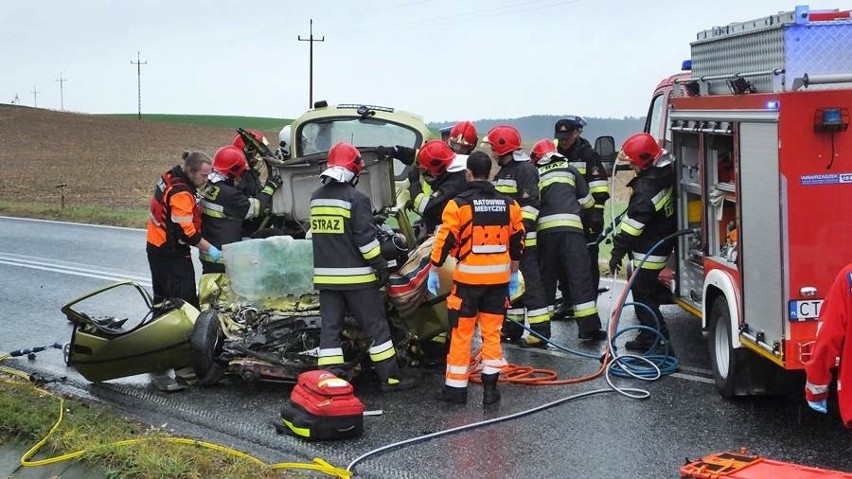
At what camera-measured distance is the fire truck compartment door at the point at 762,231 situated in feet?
18.0

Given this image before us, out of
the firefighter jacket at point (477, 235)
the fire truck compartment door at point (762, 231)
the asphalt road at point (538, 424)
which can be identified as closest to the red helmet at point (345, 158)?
the firefighter jacket at point (477, 235)

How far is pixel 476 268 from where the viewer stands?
6.68 m

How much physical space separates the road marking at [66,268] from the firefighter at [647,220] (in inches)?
238

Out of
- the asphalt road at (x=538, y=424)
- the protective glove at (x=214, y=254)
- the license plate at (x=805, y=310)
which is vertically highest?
the protective glove at (x=214, y=254)

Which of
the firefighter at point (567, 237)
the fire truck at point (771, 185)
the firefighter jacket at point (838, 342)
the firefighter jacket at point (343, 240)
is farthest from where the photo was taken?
the firefighter at point (567, 237)

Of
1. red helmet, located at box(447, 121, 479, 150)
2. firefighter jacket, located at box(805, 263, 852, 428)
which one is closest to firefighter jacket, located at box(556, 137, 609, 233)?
red helmet, located at box(447, 121, 479, 150)

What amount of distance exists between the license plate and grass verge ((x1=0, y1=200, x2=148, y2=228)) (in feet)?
46.0

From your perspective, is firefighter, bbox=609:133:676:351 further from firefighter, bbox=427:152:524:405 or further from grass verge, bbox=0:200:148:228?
grass verge, bbox=0:200:148:228

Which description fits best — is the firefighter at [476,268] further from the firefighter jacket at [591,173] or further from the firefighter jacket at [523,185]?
the firefighter jacket at [591,173]

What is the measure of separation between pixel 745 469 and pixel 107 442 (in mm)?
Result: 3653

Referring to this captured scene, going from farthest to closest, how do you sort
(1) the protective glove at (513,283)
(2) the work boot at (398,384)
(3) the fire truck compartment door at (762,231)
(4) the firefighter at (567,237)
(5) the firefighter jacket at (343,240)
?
1. (4) the firefighter at (567,237)
2. (1) the protective glove at (513,283)
3. (2) the work boot at (398,384)
4. (5) the firefighter jacket at (343,240)
5. (3) the fire truck compartment door at (762,231)

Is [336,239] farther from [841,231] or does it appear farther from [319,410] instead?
[841,231]

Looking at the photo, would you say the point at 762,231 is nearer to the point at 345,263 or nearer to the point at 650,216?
the point at 650,216

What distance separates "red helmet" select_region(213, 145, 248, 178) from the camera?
871cm
